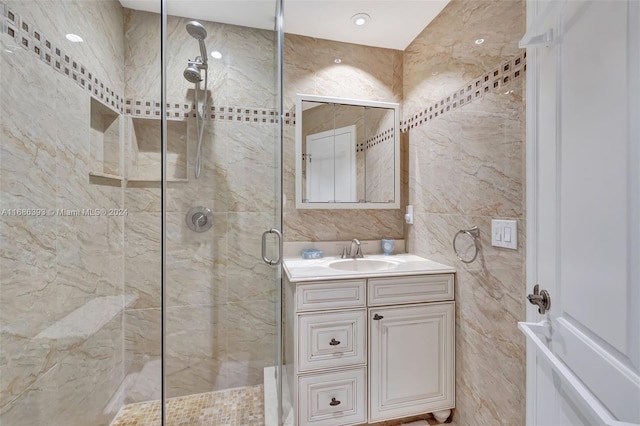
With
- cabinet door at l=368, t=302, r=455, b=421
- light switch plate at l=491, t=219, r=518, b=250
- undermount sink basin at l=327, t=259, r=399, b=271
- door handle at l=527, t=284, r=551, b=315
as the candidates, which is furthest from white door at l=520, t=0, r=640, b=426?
undermount sink basin at l=327, t=259, r=399, b=271

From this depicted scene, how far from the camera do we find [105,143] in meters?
1.33

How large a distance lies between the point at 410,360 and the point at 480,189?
0.96 meters

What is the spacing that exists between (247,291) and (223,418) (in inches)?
25.7

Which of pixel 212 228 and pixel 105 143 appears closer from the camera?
pixel 105 143

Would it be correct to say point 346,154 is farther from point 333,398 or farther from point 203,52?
point 333,398

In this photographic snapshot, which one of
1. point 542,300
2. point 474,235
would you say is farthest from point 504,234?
point 542,300

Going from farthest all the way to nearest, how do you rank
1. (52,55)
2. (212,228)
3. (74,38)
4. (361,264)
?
(361,264) < (212,228) < (74,38) < (52,55)

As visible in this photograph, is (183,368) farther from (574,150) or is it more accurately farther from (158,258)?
(574,150)

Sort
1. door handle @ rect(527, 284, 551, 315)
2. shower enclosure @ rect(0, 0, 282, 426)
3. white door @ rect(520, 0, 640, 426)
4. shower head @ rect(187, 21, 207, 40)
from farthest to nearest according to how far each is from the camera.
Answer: shower head @ rect(187, 21, 207, 40)
shower enclosure @ rect(0, 0, 282, 426)
door handle @ rect(527, 284, 551, 315)
white door @ rect(520, 0, 640, 426)

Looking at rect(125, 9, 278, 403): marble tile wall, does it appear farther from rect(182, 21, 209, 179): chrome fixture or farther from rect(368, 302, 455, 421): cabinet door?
rect(368, 302, 455, 421): cabinet door

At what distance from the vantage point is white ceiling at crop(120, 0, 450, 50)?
1418mm

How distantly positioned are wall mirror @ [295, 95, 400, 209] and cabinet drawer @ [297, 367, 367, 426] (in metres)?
1.00

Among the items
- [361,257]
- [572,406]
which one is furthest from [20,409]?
[572,406]

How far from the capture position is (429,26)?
177 centimetres
